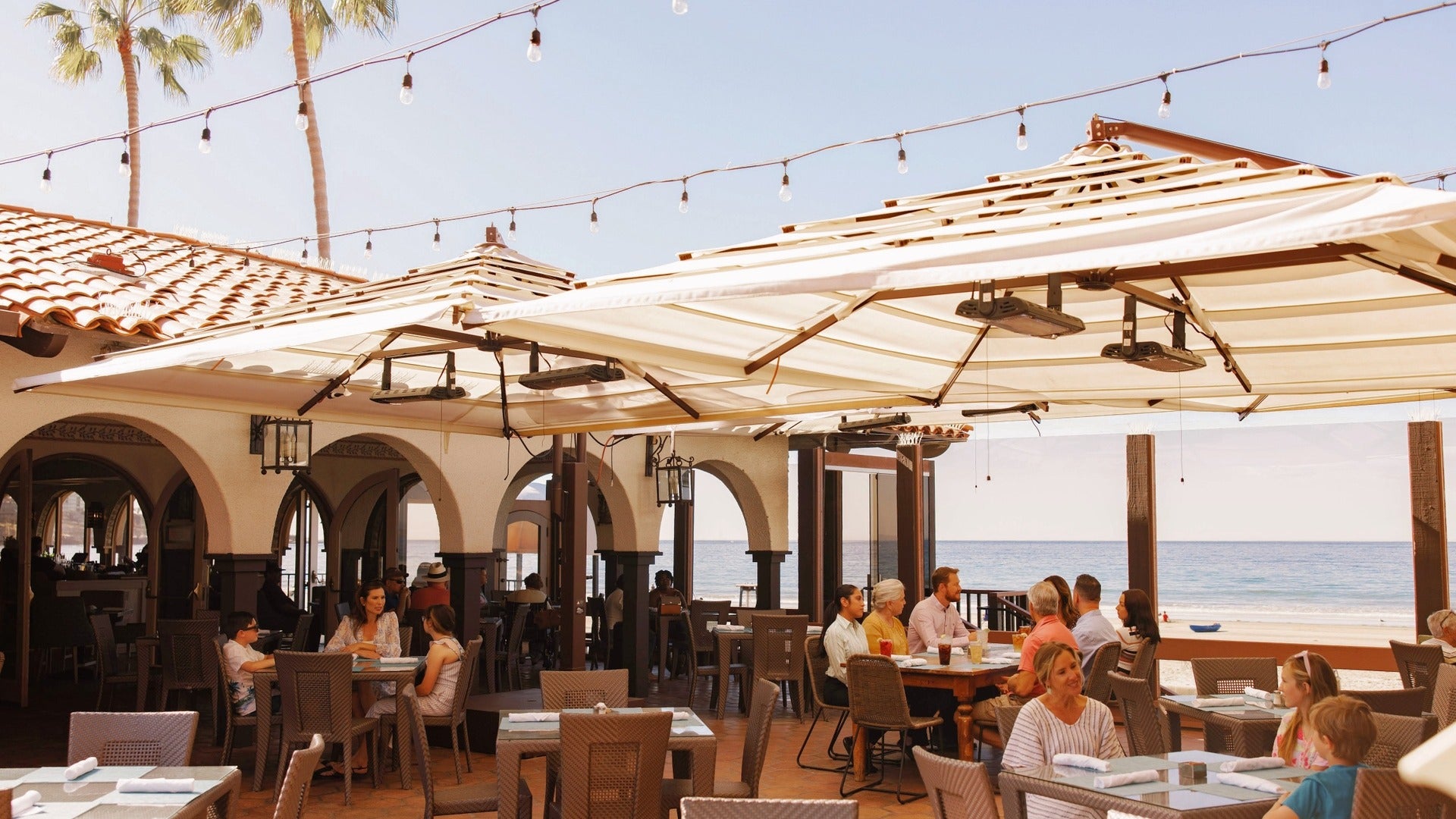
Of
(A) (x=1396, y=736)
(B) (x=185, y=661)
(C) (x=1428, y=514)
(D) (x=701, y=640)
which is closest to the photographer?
(A) (x=1396, y=736)

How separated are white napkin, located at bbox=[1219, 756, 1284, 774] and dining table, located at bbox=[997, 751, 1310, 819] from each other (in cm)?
2

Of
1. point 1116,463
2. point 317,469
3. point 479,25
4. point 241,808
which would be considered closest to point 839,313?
point 479,25

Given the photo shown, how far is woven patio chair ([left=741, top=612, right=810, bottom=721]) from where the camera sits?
34.0 feet

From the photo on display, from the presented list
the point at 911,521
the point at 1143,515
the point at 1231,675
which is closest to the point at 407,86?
the point at 1231,675

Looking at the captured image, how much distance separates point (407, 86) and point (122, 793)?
5314 millimetres

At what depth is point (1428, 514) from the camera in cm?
992

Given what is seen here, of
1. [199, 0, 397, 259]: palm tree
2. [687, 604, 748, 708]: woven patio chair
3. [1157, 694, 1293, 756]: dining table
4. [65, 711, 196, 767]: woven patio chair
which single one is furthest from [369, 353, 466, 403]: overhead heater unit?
[199, 0, 397, 259]: palm tree

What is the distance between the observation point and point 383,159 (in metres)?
43.8

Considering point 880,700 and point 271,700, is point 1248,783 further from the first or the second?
point 271,700

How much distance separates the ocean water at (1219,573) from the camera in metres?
47.7

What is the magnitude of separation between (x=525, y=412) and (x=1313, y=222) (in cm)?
528

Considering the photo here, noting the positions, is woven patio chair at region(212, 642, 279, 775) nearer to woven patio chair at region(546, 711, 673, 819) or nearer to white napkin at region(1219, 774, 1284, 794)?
woven patio chair at region(546, 711, 673, 819)

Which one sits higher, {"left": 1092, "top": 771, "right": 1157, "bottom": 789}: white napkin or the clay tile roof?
the clay tile roof

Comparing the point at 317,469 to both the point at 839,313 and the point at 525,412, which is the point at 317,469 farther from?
the point at 839,313
